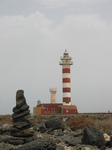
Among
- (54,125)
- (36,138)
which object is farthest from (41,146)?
(54,125)

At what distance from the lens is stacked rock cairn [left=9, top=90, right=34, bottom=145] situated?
1550cm

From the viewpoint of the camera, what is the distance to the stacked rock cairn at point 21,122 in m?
15.5

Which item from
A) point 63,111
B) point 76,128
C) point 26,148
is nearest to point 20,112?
point 26,148

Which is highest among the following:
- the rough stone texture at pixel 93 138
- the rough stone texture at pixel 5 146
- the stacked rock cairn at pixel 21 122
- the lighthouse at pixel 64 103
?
the lighthouse at pixel 64 103

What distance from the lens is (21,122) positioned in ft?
51.5

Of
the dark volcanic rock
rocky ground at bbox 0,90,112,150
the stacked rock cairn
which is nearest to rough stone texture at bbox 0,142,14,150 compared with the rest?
rocky ground at bbox 0,90,112,150

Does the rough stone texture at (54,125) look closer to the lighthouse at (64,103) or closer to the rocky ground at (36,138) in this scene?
the rocky ground at (36,138)

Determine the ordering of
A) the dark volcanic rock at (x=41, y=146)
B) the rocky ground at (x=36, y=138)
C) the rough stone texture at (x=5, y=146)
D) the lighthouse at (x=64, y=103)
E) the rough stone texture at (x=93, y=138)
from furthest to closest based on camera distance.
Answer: the lighthouse at (x=64, y=103)
the rough stone texture at (x=93, y=138)
the rough stone texture at (x=5, y=146)
the rocky ground at (x=36, y=138)
the dark volcanic rock at (x=41, y=146)

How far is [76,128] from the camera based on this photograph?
2094cm

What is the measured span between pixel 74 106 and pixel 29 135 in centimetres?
3528

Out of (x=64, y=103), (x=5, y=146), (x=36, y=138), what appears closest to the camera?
(x=5, y=146)

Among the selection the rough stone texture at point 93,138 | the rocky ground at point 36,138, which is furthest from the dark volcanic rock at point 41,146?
the rough stone texture at point 93,138

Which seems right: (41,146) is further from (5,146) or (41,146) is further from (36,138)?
(36,138)

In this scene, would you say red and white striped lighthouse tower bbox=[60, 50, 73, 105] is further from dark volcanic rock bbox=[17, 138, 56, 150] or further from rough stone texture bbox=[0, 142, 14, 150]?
dark volcanic rock bbox=[17, 138, 56, 150]
